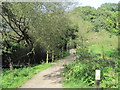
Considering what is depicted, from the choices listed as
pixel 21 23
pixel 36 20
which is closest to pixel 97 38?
pixel 36 20

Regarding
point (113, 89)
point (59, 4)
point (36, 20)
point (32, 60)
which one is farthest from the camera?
point (32, 60)

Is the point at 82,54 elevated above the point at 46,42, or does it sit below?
below

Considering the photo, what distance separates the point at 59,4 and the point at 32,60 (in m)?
7.01

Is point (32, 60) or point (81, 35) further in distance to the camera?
point (32, 60)

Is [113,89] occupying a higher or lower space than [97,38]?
lower

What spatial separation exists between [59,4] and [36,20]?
4369 millimetres

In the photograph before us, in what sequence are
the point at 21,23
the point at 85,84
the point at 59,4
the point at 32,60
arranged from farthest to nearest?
the point at 32,60
the point at 59,4
the point at 21,23
the point at 85,84

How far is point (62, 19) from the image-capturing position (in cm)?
1552

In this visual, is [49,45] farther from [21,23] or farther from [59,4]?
[59,4]

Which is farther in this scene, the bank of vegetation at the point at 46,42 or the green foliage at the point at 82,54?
the green foliage at the point at 82,54

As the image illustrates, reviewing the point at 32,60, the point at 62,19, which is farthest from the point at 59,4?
the point at 32,60

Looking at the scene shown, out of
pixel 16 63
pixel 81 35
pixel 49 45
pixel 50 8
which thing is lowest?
pixel 16 63

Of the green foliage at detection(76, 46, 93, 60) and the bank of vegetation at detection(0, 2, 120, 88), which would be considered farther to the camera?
the green foliage at detection(76, 46, 93, 60)

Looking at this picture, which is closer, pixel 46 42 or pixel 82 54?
pixel 46 42
